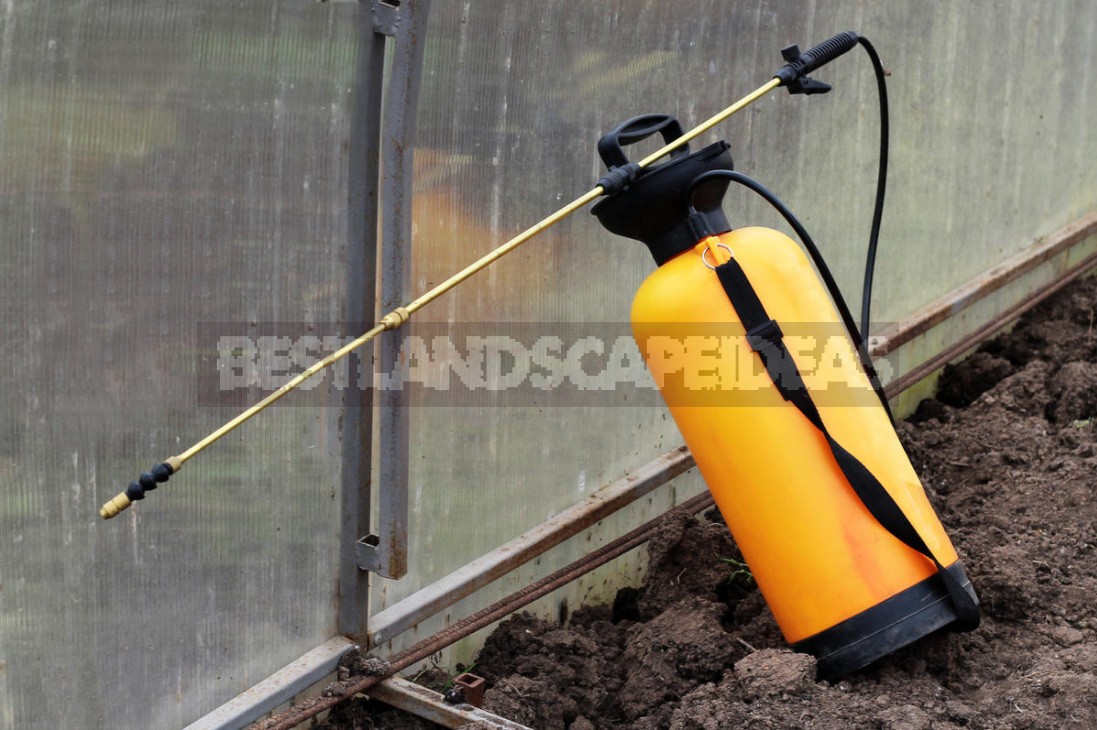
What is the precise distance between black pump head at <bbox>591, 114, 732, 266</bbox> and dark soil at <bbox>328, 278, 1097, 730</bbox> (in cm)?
83

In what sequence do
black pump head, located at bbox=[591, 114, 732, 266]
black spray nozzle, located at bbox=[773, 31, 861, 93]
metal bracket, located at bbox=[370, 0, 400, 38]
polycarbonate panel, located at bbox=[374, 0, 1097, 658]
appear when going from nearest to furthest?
metal bracket, located at bbox=[370, 0, 400, 38]
black pump head, located at bbox=[591, 114, 732, 266]
black spray nozzle, located at bbox=[773, 31, 861, 93]
polycarbonate panel, located at bbox=[374, 0, 1097, 658]

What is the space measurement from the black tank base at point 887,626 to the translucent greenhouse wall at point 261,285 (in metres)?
0.80

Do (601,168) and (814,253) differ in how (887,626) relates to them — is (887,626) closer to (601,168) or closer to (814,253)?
(814,253)

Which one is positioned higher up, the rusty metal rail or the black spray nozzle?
the black spray nozzle

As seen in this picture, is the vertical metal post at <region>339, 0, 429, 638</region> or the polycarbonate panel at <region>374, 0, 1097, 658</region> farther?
the polycarbonate panel at <region>374, 0, 1097, 658</region>

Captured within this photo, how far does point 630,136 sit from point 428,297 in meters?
0.51

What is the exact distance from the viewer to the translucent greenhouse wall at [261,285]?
203 cm

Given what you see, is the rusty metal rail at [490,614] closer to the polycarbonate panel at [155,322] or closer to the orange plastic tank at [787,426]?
the polycarbonate panel at [155,322]

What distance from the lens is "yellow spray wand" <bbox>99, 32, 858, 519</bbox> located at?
2043 millimetres

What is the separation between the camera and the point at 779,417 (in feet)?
8.04

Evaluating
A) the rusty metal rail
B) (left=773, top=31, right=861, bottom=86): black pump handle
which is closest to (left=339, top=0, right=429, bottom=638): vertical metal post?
the rusty metal rail

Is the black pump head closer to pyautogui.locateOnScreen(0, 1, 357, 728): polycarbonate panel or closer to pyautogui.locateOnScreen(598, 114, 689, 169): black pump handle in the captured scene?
pyautogui.locateOnScreen(598, 114, 689, 169): black pump handle

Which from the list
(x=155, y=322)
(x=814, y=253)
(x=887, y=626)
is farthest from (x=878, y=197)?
(x=155, y=322)

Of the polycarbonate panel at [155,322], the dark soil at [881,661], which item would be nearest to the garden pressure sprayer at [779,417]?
the dark soil at [881,661]
